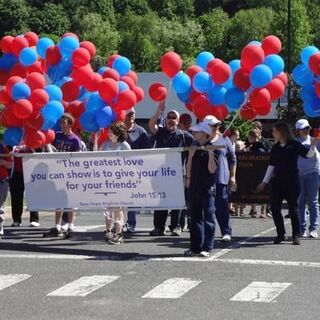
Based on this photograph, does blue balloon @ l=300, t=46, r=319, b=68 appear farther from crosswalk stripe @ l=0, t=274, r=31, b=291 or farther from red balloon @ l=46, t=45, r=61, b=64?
crosswalk stripe @ l=0, t=274, r=31, b=291

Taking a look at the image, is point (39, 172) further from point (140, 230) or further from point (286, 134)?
point (286, 134)

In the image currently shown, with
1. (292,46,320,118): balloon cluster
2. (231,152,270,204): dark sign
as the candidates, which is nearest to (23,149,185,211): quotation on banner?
(292,46,320,118): balloon cluster

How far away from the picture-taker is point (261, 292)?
29.1 feet

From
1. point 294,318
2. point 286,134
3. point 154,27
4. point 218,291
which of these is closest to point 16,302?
point 218,291

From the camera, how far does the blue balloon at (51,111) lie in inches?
474

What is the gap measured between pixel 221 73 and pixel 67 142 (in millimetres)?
2426

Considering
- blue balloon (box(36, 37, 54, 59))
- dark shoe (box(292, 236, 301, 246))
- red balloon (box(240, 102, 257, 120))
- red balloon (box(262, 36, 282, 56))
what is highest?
blue balloon (box(36, 37, 54, 59))

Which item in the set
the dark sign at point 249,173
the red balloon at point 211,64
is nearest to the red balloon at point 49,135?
the red balloon at point 211,64

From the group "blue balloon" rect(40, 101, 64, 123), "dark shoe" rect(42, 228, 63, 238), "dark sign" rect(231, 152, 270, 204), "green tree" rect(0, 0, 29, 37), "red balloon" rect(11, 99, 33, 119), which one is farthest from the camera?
"green tree" rect(0, 0, 29, 37)

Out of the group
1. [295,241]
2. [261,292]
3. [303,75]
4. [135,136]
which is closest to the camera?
[261,292]

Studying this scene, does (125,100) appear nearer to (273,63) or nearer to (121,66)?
(121,66)

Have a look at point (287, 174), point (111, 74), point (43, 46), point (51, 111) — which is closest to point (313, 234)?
point (287, 174)

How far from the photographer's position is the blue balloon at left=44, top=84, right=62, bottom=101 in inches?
480

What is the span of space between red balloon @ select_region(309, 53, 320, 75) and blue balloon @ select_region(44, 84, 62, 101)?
11.6 ft
